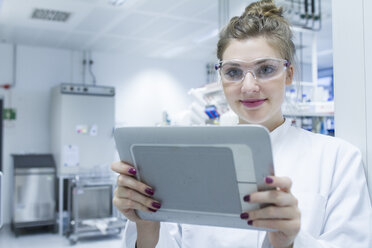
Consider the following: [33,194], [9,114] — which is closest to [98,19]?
[9,114]

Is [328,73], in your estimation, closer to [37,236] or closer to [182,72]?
[182,72]

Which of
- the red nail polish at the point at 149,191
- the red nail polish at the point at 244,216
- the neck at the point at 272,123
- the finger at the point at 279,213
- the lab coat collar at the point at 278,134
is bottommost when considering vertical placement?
the red nail polish at the point at 244,216

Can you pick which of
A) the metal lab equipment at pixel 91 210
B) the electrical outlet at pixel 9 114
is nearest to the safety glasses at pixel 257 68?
the metal lab equipment at pixel 91 210

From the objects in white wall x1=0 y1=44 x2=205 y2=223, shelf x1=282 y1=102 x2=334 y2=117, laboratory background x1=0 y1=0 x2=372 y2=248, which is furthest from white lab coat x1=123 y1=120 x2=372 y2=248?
white wall x1=0 y1=44 x2=205 y2=223

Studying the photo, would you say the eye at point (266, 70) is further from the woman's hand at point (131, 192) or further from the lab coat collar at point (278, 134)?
the woman's hand at point (131, 192)

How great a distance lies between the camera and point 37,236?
15.3 ft

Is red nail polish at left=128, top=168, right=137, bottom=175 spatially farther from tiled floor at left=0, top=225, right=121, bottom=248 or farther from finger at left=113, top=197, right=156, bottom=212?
tiled floor at left=0, top=225, right=121, bottom=248

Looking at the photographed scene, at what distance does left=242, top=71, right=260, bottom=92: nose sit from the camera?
0.89m

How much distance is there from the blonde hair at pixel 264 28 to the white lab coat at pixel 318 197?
0.73ft

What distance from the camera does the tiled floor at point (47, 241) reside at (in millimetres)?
4238

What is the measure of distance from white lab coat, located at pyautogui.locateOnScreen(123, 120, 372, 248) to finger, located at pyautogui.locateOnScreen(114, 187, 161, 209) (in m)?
0.23

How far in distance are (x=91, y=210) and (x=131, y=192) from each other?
14.4 feet

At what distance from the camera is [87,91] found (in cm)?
495

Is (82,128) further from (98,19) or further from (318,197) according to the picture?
(318,197)
